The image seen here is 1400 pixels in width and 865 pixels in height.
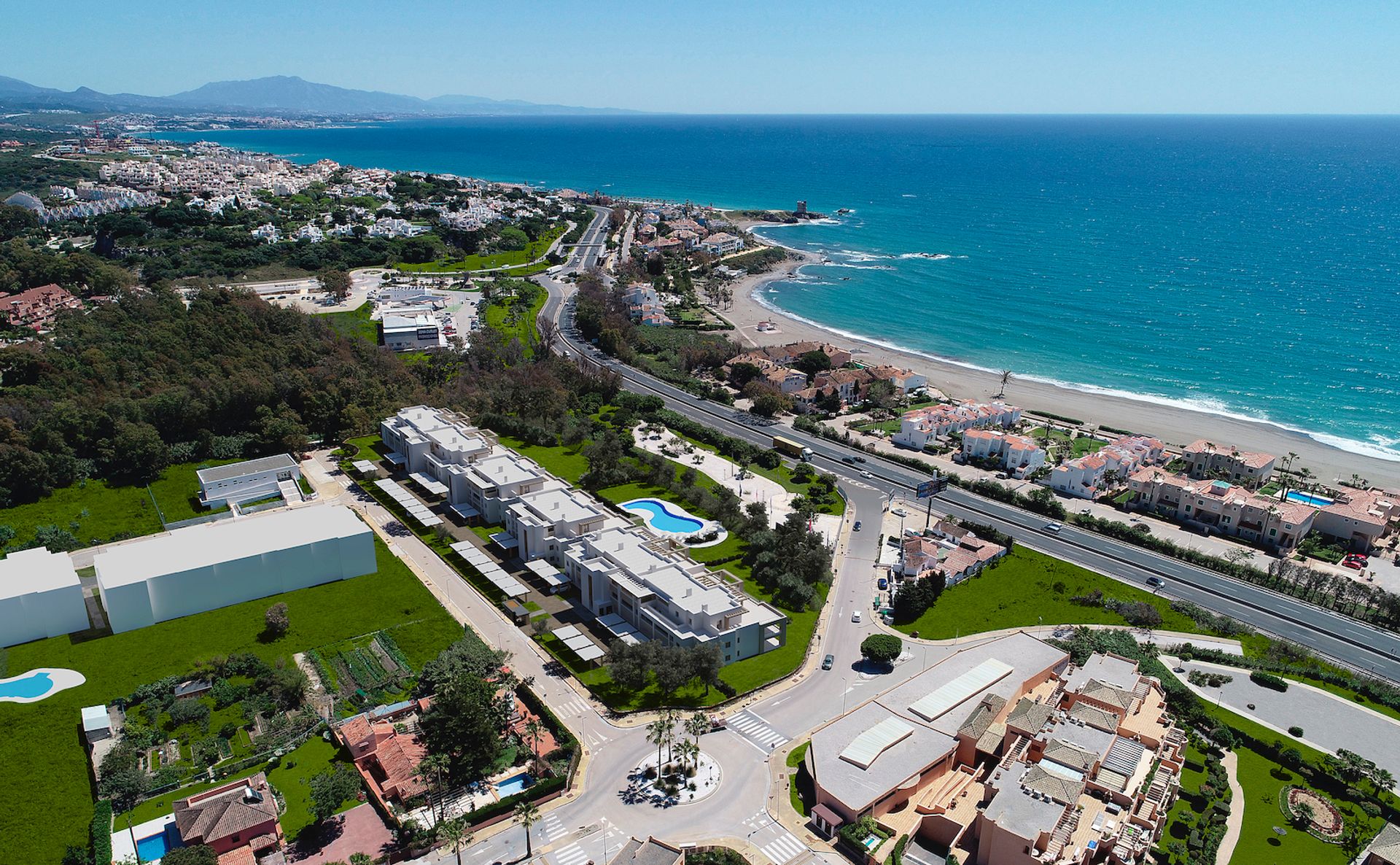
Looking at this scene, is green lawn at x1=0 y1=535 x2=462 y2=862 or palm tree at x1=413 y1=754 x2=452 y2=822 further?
green lawn at x1=0 y1=535 x2=462 y2=862

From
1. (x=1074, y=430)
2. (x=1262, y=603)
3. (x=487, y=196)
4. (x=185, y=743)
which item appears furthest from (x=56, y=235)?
(x=1262, y=603)

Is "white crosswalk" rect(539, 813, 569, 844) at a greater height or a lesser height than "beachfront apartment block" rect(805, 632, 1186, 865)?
lesser

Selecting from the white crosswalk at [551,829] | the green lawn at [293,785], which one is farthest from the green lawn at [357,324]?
the white crosswalk at [551,829]

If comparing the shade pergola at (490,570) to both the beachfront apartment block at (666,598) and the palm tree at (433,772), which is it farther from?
the palm tree at (433,772)

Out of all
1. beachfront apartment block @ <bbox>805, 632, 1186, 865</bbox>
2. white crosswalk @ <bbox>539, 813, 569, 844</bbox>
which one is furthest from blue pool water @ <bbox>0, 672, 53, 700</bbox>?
beachfront apartment block @ <bbox>805, 632, 1186, 865</bbox>

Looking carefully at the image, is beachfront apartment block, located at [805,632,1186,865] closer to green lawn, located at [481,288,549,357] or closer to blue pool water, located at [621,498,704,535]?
blue pool water, located at [621,498,704,535]
